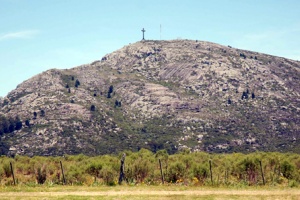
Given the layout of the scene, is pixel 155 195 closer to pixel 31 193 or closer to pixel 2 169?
pixel 31 193

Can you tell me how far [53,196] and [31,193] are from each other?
2888mm

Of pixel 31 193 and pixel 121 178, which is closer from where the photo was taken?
pixel 31 193

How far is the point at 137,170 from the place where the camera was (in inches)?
1670

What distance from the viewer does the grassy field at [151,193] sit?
2768 cm

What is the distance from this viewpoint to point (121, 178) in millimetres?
36812

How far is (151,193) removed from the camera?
2923 centimetres

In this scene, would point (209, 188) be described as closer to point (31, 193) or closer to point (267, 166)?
point (31, 193)

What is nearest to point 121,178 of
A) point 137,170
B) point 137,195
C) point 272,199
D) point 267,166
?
point 137,170

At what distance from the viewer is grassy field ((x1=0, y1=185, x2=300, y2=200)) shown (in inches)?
1090

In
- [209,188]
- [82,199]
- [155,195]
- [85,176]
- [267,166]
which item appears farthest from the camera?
[267,166]

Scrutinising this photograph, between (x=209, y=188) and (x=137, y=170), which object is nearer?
(x=209, y=188)

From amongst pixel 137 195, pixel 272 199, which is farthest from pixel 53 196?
pixel 272 199

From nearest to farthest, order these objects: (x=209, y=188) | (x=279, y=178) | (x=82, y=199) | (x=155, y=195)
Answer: (x=82, y=199), (x=155, y=195), (x=209, y=188), (x=279, y=178)

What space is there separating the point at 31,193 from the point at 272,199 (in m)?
18.9
